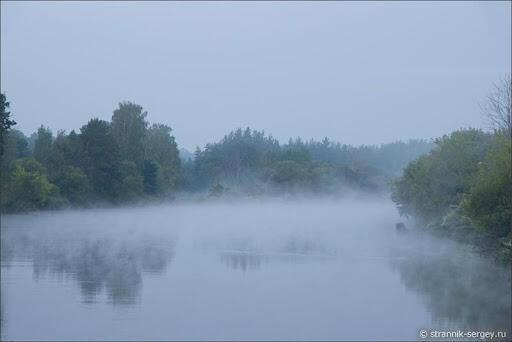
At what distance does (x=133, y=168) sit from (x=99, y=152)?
16.1ft

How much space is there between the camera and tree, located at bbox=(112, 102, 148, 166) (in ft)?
258

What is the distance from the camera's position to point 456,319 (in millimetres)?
19297

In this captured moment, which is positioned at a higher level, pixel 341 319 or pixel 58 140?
pixel 58 140

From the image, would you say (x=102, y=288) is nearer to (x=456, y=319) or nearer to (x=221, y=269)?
(x=221, y=269)

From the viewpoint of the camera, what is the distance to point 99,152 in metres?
70.8

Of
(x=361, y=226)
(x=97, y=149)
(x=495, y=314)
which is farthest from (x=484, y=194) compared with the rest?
(x=97, y=149)

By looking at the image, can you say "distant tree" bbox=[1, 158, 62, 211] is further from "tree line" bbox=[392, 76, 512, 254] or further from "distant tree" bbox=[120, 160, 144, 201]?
"tree line" bbox=[392, 76, 512, 254]

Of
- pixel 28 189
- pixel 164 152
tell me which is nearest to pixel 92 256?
pixel 28 189

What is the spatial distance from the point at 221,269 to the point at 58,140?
4466 centimetres

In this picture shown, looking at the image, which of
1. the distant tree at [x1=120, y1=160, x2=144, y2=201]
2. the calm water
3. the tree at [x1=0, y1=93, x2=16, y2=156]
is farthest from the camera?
the distant tree at [x1=120, y1=160, x2=144, y2=201]

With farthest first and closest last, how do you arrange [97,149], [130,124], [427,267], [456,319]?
[130,124] → [97,149] → [427,267] → [456,319]

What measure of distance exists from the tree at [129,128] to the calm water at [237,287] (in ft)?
106

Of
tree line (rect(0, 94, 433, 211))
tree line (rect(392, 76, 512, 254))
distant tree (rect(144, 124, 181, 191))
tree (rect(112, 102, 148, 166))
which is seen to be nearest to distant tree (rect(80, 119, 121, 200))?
tree line (rect(0, 94, 433, 211))

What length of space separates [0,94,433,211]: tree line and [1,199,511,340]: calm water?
751 cm
